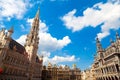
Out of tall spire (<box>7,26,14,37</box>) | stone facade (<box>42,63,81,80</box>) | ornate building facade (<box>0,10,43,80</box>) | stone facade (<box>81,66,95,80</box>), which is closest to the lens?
ornate building facade (<box>0,10,43,80</box>)

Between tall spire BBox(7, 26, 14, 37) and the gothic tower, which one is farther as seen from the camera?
the gothic tower

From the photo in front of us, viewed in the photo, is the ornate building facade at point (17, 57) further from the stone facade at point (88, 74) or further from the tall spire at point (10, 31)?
the stone facade at point (88, 74)

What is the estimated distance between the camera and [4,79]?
138 ft

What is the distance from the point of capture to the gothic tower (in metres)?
68.9

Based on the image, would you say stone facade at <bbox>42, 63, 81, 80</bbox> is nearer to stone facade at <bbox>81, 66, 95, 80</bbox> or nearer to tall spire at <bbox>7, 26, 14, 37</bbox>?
stone facade at <bbox>81, 66, 95, 80</bbox>

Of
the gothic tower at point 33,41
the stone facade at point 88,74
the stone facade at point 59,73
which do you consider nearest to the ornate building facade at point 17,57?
the gothic tower at point 33,41

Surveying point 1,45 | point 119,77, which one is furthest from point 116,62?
point 1,45

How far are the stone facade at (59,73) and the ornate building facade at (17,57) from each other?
12.9 metres

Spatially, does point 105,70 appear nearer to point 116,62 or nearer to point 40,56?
point 116,62

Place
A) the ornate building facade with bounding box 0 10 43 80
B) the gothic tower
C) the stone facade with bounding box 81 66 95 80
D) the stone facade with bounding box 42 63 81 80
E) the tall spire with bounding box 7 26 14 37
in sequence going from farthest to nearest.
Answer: the stone facade with bounding box 81 66 95 80 → the stone facade with bounding box 42 63 81 80 → the gothic tower → the tall spire with bounding box 7 26 14 37 → the ornate building facade with bounding box 0 10 43 80

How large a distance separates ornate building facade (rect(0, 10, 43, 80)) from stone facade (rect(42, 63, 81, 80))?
42.5ft

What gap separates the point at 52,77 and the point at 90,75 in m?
31.1

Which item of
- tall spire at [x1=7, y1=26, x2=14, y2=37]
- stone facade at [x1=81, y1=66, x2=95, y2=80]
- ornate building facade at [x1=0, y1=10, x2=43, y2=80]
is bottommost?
stone facade at [x1=81, y1=66, x2=95, y2=80]

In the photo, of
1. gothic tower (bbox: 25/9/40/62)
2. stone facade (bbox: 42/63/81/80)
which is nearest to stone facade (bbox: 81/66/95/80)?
stone facade (bbox: 42/63/81/80)
